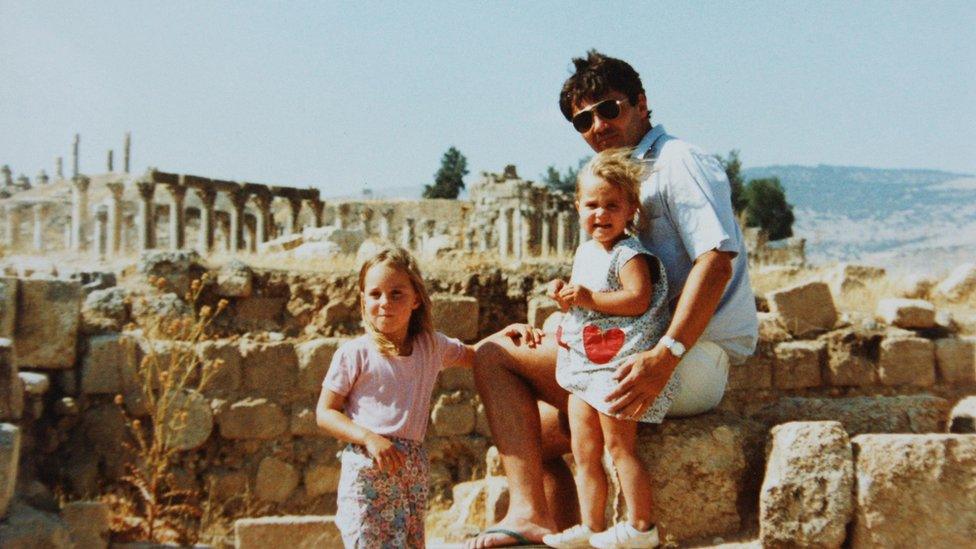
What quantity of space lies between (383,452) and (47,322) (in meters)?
5.40

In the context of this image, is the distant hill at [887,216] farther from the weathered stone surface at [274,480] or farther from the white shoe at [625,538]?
the white shoe at [625,538]

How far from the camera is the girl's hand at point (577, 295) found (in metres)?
3.28

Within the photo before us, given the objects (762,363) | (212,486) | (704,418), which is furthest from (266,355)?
(704,418)

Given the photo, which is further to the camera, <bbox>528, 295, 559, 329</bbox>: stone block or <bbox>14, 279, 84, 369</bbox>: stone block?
<bbox>528, 295, 559, 329</bbox>: stone block

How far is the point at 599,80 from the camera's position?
3.72 m

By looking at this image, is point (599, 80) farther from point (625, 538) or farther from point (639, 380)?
point (625, 538)

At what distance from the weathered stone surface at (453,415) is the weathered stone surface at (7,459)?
4283 mm

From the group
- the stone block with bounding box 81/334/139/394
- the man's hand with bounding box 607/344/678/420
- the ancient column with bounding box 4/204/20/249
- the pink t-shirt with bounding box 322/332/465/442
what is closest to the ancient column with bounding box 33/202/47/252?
the ancient column with bounding box 4/204/20/249

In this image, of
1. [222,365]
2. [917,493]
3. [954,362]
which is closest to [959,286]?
[954,362]

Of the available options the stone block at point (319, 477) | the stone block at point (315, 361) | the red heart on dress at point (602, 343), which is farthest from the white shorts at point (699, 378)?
the stone block at point (319, 477)

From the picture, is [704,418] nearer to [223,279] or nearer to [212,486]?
[212,486]

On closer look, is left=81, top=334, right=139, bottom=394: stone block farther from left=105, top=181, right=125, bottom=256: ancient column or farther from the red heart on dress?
left=105, top=181, right=125, bottom=256: ancient column

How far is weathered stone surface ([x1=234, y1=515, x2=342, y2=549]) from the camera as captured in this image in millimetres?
6430

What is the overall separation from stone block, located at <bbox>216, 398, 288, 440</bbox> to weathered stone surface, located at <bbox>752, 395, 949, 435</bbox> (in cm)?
536
